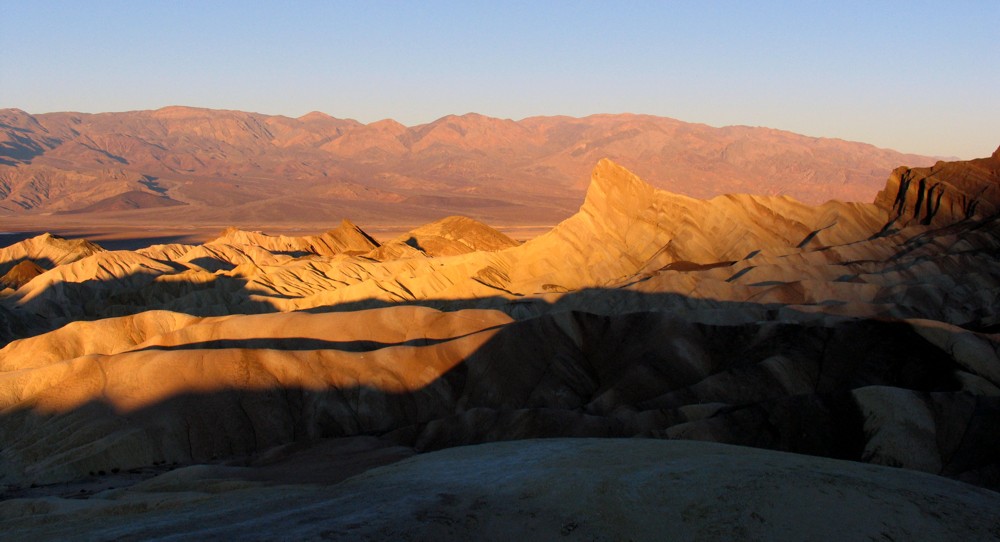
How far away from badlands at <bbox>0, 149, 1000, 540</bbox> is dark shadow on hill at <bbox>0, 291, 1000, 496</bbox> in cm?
11

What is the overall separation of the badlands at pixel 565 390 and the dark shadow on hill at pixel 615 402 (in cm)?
11

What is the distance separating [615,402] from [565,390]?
291 centimetres

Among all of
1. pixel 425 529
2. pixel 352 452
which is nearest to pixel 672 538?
pixel 425 529

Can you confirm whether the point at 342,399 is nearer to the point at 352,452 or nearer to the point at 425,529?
the point at 352,452

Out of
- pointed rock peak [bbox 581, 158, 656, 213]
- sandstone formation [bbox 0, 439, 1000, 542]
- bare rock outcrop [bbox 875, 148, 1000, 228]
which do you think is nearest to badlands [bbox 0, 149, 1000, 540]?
sandstone formation [bbox 0, 439, 1000, 542]

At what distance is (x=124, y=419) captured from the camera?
35.5 m

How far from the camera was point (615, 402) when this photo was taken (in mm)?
38125

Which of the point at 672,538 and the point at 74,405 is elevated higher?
the point at 672,538

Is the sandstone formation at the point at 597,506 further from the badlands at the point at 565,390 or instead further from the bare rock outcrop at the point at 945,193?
the bare rock outcrop at the point at 945,193

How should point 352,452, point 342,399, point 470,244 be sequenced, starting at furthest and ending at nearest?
point 470,244 → point 342,399 → point 352,452

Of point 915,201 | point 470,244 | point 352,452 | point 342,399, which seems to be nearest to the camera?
point 352,452

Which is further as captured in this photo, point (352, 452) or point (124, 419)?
point (124, 419)

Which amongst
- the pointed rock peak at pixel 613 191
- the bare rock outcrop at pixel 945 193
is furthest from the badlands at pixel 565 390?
the pointed rock peak at pixel 613 191

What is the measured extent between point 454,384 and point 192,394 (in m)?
10.8
